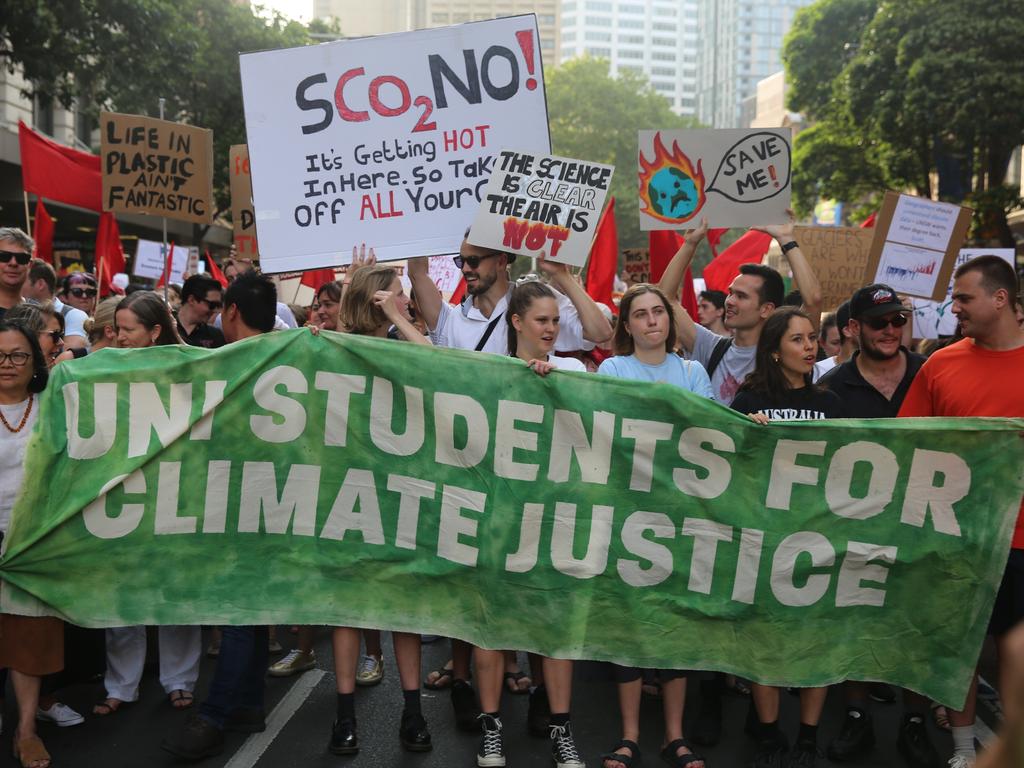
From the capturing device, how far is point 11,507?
473cm

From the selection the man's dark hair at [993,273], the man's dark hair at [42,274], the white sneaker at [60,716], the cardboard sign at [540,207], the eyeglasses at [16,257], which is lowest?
the white sneaker at [60,716]

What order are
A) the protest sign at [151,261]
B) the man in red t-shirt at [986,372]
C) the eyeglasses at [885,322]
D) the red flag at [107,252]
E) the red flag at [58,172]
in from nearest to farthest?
the man in red t-shirt at [986,372], the eyeglasses at [885,322], the red flag at [58,172], the red flag at [107,252], the protest sign at [151,261]

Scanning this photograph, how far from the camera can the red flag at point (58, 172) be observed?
11094 mm

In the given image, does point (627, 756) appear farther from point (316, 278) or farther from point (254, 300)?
point (316, 278)

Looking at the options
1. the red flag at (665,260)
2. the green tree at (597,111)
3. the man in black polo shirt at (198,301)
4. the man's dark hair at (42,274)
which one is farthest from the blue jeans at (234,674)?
the green tree at (597,111)

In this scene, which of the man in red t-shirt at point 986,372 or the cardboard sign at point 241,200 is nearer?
the man in red t-shirt at point 986,372

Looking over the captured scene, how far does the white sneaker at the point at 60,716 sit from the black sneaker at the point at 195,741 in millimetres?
585

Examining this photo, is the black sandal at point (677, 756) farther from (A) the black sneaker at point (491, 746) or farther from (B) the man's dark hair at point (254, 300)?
(B) the man's dark hair at point (254, 300)

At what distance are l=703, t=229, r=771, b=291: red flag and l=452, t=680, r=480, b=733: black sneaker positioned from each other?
603 centimetres

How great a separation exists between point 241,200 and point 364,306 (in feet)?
15.4

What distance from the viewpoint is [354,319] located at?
536 cm

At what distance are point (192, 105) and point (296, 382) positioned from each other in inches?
1114

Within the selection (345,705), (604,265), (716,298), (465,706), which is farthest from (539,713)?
(604,265)

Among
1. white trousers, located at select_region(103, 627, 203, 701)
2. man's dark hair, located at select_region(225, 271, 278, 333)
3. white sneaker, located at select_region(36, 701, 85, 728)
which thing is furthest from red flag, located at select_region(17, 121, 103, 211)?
white sneaker, located at select_region(36, 701, 85, 728)
